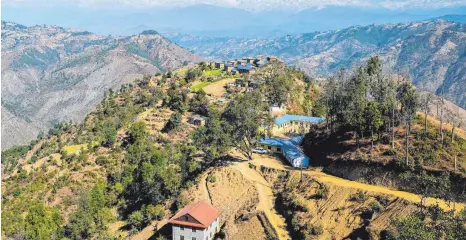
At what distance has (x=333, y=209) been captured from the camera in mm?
45094

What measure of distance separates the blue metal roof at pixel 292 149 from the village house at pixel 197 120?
75.8 ft

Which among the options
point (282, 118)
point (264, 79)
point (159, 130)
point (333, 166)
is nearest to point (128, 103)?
point (159, 130)

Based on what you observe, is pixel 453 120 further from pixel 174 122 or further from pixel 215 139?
pixel 174 122

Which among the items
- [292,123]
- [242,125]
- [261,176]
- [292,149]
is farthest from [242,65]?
[261,176]

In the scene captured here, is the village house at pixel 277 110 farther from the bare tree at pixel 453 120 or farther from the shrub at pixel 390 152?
the shrub at pixel 390 152

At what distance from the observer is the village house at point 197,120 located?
8894 centimetres

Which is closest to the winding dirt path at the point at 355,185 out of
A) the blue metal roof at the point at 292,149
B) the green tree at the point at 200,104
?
the blue metal roof at the point at 292,149

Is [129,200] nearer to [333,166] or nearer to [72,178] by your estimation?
[72,178]

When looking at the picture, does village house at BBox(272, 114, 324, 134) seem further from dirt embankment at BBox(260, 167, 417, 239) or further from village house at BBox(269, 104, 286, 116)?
dirt embankment at BBox(260, 167, 417, 239)

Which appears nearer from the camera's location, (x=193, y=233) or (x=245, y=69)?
(x=193, y=233)

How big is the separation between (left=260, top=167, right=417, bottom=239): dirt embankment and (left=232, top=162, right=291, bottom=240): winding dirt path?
823 millimetres

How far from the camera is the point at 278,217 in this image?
1909 inches

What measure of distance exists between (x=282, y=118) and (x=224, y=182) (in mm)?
31049

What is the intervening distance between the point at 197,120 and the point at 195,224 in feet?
146
